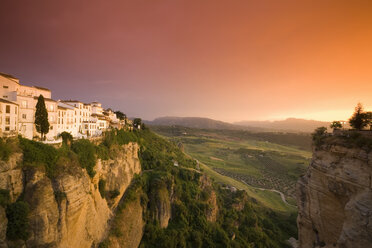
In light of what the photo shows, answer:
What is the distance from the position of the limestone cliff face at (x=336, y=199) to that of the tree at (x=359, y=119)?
6426 mm

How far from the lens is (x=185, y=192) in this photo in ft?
136

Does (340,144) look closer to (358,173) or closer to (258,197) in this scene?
(358,173)

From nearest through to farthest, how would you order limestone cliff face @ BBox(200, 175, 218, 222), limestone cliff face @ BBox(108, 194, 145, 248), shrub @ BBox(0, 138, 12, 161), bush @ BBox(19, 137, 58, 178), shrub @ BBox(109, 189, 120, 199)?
shrub @ BBox(0, 138, 12, 161)
bush @ BBox(19, 137, 58, 178)
limestone cliff face @ BBox(108, 194, 145, 248)
shrub @ BBox(109, 189, 120, 199)
limestone cliff face @ BBox(200, 175, 218, 222)

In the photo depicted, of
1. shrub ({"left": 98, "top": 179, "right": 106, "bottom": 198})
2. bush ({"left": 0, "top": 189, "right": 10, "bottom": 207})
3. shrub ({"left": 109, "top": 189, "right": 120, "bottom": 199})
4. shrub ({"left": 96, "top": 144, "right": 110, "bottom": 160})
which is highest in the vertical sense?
shrub ({"left": 96, "top": 144, "right": 110, "bottom": 160})

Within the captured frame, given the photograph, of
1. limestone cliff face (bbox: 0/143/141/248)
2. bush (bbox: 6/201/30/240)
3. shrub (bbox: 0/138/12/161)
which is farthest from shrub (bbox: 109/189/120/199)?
shrub (bbox: 0/138/12/161)

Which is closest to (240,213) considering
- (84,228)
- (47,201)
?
(84,228)

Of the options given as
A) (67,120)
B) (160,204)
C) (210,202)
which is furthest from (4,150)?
(210,202)

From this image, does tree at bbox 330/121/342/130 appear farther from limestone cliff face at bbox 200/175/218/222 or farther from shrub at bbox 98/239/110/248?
shrub at bbox 98/239/110/248

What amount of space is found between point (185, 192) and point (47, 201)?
106ft

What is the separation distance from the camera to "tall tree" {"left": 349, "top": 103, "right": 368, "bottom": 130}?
19.7m

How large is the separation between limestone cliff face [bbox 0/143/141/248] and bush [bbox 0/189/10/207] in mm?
354

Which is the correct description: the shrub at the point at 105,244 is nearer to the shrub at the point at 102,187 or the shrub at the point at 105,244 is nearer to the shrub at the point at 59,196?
the shrub at the point at 102,187

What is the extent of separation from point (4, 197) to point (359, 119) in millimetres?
39133

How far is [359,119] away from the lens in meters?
19.9
